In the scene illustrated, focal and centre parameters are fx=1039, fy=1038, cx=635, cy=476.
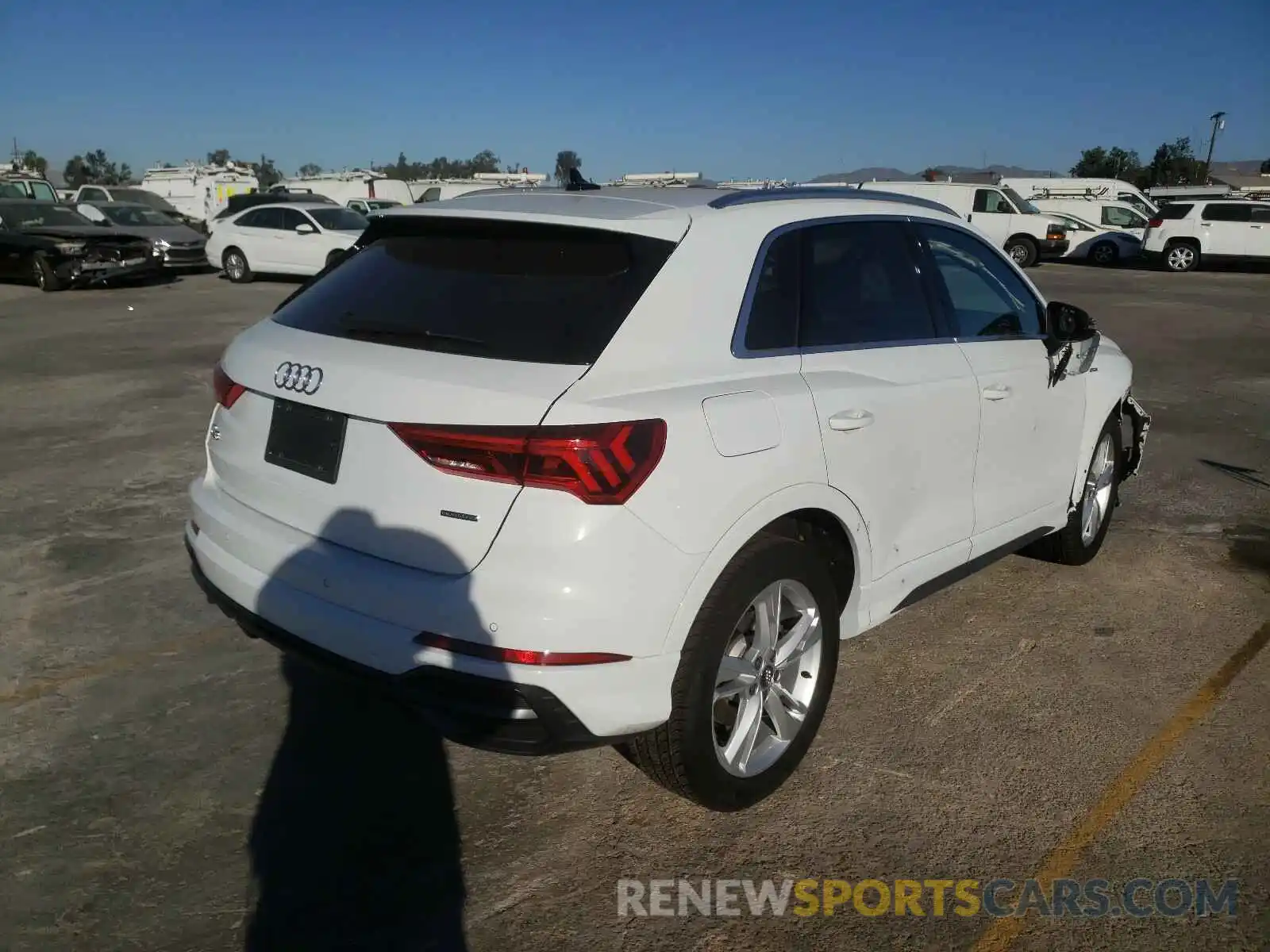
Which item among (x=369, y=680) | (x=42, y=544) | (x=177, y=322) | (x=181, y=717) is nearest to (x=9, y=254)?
(x=177, y=322)

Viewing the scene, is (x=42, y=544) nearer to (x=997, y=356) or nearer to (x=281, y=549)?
(x=281, y=549)

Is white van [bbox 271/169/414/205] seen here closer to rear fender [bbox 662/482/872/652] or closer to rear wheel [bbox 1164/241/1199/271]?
rear wheel [bbox 1164/241/1199/271]

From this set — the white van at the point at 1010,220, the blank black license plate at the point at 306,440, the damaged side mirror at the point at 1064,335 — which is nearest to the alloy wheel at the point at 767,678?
the blank black license plate at the point at 306,440

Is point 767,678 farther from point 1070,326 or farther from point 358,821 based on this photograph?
point 1070,326

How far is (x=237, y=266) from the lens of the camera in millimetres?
20609

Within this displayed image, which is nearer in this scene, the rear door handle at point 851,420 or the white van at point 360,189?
the rear door handle at point 851,420

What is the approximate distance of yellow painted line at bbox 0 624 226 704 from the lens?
Answer: 378 centimetres

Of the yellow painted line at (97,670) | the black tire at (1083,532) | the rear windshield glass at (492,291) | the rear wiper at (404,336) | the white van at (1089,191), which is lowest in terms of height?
the yellow painted line at (97,670)

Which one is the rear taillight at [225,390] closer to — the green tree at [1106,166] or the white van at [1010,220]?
the white van at [1010,220]

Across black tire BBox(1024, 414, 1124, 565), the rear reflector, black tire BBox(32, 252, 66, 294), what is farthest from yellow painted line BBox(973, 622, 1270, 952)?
black tire BBox(32, 252, 66, 294)

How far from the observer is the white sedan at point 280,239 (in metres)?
19.5

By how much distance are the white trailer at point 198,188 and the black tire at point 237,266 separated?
15399mm

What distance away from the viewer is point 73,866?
2.86 meters

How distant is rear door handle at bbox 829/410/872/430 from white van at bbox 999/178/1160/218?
32.5 m
